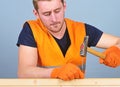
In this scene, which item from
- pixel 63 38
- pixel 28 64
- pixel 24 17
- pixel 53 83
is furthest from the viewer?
pixel 24 17

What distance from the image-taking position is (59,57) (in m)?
1.32

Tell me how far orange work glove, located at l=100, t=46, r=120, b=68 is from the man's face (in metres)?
0.25

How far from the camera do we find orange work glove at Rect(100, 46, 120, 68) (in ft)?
4.07

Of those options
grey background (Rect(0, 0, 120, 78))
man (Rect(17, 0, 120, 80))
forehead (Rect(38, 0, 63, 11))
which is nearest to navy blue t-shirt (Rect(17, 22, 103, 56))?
man (Rect(17, 0, 120, 80))

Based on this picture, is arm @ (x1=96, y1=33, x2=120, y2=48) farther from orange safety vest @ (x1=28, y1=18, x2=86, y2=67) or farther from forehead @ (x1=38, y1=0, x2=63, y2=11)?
forehead @ (x1=38, y1=0, x2=63, y2=11)

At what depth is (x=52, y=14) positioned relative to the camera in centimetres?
128

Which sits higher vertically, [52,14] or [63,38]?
[52,14]

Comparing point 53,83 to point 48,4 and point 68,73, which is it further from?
point 48,4

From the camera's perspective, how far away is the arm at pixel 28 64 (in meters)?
1.16

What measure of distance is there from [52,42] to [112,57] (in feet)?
0.90

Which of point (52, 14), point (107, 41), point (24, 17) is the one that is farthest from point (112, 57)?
point (24, 17)

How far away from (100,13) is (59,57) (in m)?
0.49

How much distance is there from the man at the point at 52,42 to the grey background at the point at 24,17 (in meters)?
0.28

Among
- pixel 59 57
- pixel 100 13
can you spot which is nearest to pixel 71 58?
pixel 59 57
